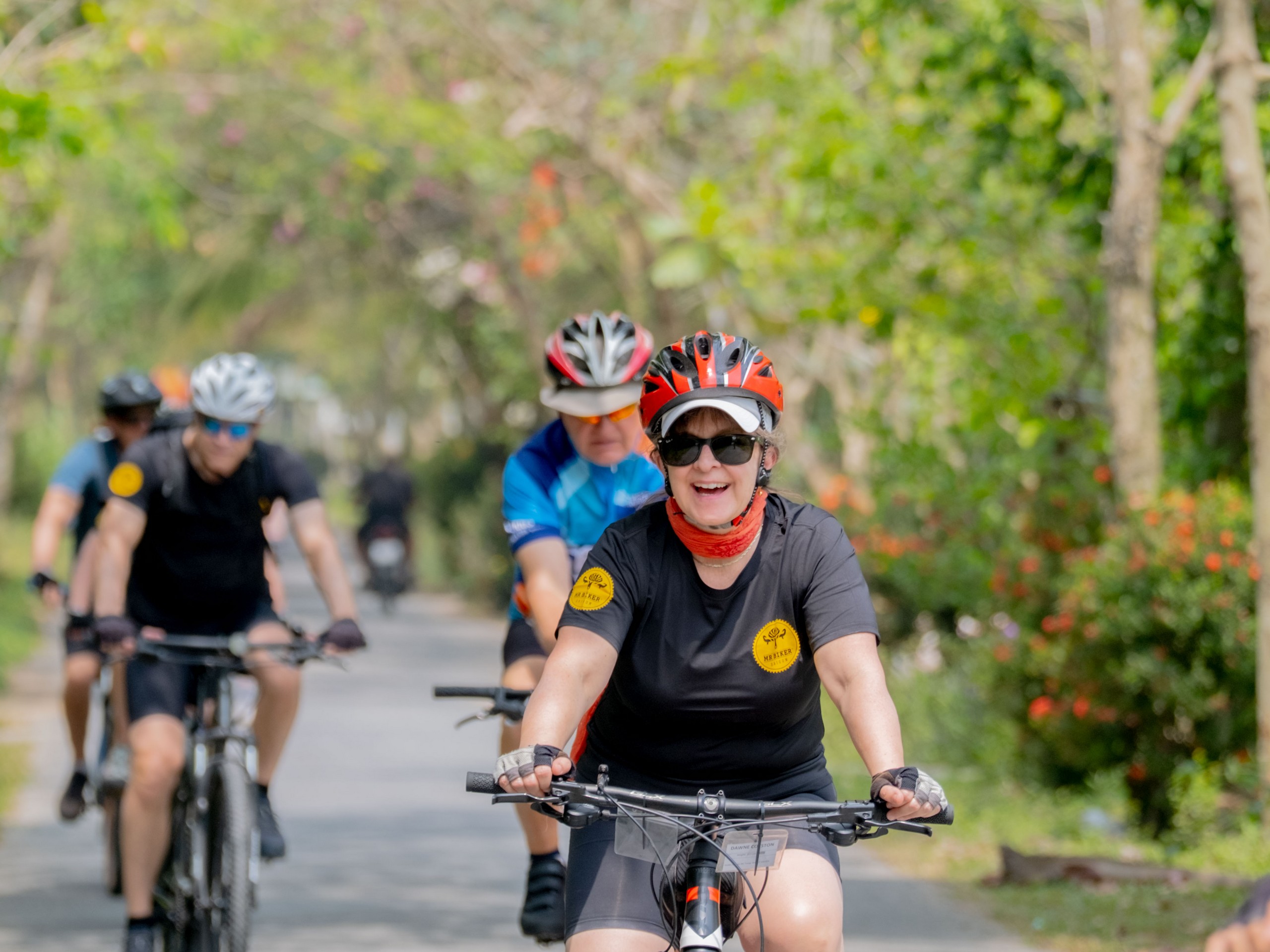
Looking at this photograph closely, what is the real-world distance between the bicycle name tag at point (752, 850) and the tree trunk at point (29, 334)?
18.8 meters

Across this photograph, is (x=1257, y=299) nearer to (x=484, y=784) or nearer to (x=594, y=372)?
(x=594, y=372)

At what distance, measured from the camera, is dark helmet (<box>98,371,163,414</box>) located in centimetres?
866

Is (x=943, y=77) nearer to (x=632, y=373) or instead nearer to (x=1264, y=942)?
(x=632, y=373)

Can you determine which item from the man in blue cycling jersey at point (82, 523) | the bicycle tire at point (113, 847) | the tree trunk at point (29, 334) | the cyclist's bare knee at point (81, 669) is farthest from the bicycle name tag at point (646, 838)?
the tree trunk at point (29, 334)

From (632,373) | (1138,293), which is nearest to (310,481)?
(632,373)

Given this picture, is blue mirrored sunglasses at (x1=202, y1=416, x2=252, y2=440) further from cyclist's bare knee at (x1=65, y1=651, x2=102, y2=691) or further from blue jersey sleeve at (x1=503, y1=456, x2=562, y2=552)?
cyclist's bare knee at (x1=65, y1=651, x2=102, y2=691)

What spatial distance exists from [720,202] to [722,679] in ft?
33.4

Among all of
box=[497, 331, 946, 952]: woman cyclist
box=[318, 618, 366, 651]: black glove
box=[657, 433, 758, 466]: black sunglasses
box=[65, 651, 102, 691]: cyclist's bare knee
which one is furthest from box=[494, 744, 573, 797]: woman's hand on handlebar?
box=[65, 651, 102, 691]: cyclist's bare knee

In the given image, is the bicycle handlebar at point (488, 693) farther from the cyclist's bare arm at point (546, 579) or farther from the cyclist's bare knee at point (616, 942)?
the cyclist's bare knee at point (616, 942)

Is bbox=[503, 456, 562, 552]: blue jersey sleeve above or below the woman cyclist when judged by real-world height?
above

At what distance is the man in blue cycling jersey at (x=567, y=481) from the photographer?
18.5ft

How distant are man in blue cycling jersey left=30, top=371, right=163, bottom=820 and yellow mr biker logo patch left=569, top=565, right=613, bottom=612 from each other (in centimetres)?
446

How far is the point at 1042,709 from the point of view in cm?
1036

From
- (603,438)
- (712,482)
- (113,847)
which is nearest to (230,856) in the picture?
(603,438)
